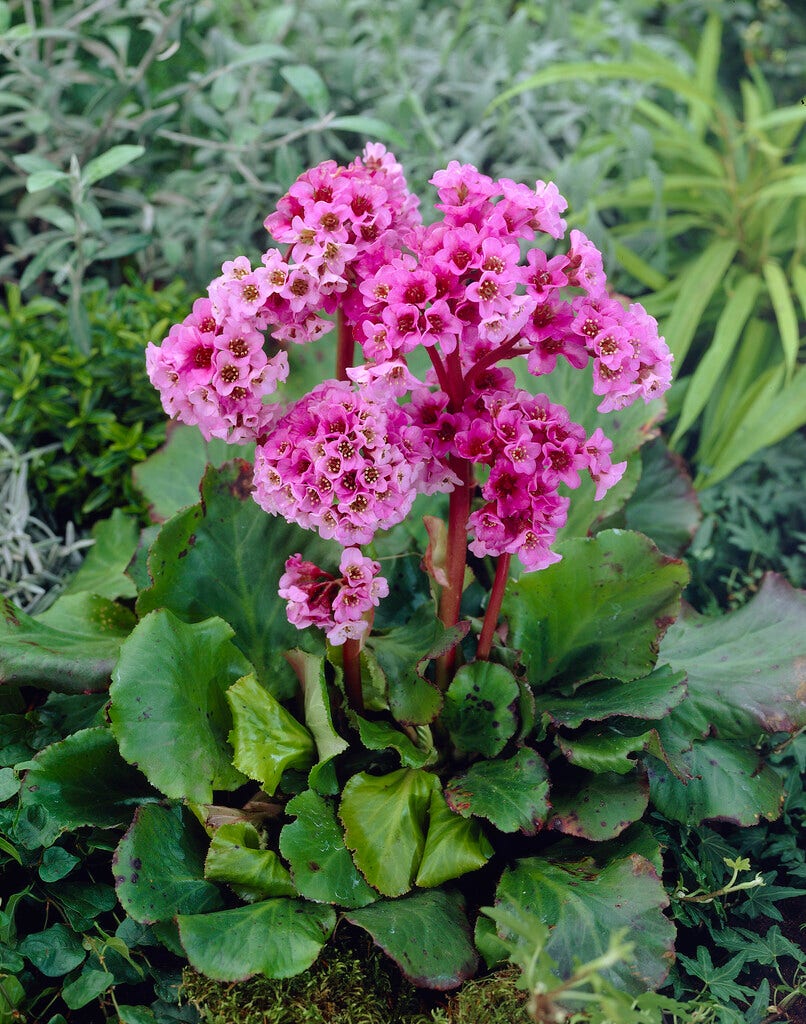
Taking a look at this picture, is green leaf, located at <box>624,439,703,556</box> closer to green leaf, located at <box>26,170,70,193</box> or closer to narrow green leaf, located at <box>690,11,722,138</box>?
green leaf, located at <box>26,170,70,193</box>

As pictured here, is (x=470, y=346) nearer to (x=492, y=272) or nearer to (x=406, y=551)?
(x=492, y=272)

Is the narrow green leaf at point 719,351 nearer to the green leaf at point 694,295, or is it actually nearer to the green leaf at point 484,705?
the green leaf at point 694,295

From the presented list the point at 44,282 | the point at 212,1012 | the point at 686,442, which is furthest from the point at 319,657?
the point at 44,282

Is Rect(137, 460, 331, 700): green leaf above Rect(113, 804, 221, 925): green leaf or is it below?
above

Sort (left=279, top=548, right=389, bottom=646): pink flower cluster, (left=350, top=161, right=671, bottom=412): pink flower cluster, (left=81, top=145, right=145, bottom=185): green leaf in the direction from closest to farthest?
1. (left=350, top=161, right=671, bottom=412): pink flower cluster
2. (left=279, top=548, right=389, bottom=646): pink flower cluster
3. (left=81, top=145, right=145, bottom=185): green leaf

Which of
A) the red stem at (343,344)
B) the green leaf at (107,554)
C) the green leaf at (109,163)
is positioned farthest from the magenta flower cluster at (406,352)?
the green leaf at (109,163)

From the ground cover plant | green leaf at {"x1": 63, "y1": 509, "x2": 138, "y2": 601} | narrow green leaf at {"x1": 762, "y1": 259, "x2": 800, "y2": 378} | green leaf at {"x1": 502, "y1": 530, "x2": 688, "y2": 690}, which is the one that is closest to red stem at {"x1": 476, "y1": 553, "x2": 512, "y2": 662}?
Answer: the ground cover plant
